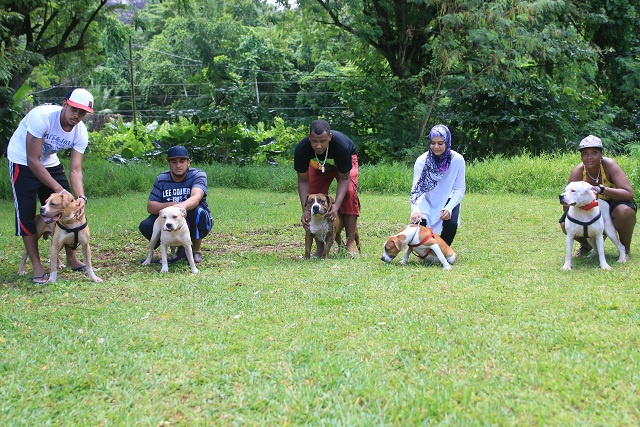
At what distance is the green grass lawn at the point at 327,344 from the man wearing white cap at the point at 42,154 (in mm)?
651

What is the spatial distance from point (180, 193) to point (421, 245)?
2.90 meters

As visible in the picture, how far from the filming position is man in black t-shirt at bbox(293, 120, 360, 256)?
7170 millimetres

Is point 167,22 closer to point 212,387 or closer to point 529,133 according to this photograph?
point 529,133

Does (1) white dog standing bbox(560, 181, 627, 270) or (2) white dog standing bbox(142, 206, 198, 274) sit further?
(2) white dog standing bbox(142, 206, 198, 274)

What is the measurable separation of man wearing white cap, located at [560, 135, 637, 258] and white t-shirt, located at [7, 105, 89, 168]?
526cm

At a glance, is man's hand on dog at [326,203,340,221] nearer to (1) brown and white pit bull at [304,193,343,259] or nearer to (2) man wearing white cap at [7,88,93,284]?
(1) brown and white pit bull at [304,193,343,259]

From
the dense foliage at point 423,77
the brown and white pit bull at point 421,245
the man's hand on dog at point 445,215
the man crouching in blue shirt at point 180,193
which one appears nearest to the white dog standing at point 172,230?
the man crouching in blue shirt at point 180,193

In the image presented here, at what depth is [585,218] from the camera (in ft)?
20.8

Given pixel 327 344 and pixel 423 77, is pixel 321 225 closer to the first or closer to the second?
pixel 327 344

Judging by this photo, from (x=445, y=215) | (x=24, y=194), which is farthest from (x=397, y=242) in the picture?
(x=24, y=194)

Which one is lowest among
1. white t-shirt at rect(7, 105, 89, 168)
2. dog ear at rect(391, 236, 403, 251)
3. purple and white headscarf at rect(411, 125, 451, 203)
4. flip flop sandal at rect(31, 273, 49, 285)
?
flip flop sandal at rect(31, 273, 49, 285)

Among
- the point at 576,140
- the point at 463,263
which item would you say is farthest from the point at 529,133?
the point at 463,263

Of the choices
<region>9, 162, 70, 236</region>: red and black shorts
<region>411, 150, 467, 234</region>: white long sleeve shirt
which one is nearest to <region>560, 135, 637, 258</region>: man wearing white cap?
<region>411, 150, 467, 234</region>: white long sleeve shirt

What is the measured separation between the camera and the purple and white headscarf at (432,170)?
7152mm
